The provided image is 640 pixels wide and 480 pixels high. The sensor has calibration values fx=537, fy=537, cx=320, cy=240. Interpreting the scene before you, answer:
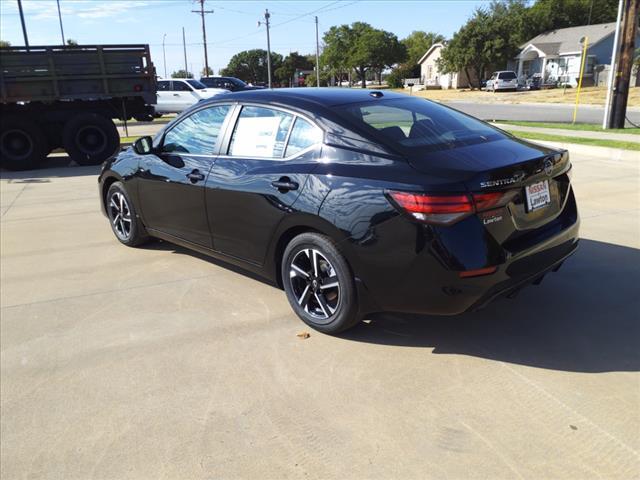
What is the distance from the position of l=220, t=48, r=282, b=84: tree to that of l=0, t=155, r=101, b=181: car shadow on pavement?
309ft

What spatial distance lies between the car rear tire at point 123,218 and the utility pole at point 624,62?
13.2m

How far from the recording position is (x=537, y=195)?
3.29m

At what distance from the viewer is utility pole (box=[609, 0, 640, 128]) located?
43.3 feet

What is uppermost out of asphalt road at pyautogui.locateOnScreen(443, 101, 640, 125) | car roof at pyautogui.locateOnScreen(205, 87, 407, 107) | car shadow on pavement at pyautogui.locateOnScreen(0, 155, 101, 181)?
car roof at pyautogui.locateOnScreen(205, 87, 407, 107)

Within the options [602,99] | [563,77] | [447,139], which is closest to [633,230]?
[447,139]

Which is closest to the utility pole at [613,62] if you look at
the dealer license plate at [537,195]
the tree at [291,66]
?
the dealer license plate at [537,195]

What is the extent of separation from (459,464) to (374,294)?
3.69ft

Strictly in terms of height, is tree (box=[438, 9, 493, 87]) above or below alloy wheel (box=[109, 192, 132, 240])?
above

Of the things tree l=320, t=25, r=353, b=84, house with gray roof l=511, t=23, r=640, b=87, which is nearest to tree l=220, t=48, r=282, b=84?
tree l=320, t=25, r=353, b=84

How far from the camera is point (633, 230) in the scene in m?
5.68

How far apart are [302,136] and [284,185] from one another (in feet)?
1.20

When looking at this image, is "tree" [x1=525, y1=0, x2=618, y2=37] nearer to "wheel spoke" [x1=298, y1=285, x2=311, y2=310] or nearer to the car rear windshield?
the car rear windshield

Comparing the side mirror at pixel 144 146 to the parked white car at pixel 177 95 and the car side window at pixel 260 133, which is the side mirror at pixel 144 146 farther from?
the parked white car at pixel 177 95

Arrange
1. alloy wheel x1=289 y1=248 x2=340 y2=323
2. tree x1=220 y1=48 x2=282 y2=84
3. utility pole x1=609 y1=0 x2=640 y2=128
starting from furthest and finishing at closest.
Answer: tree x1=220 y1=48 x2=282 y2=84 → utility pole x1=609 y1=0 x2=640 y2=128 → alloy wheel x1=289 y1=248 x2=340 y2=323
